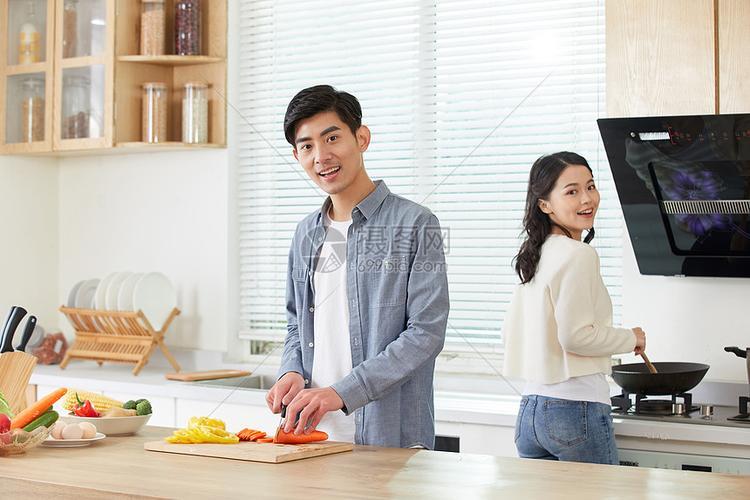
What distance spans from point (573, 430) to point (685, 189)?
82cm

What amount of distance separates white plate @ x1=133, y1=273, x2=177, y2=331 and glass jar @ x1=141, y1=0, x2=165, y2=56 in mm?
856

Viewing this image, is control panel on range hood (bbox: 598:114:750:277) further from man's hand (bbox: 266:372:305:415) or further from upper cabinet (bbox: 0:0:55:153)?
upper cabinet (bbox: 0:0:55:153)

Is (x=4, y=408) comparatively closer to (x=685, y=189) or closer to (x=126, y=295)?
(x=126, y=295)

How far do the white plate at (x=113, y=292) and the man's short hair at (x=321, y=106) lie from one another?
1817 mm

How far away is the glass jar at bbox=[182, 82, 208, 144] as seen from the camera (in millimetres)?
3771

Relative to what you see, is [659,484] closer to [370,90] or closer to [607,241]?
[607,241]

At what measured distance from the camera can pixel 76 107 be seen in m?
3.83

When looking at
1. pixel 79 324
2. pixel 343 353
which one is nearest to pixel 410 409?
pixel 343 353

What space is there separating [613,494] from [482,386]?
6.10 ft

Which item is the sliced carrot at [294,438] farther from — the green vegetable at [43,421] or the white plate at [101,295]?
the white plate at [101,295]

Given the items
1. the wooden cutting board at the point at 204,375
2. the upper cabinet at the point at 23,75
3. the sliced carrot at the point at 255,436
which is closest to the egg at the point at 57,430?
the sliced carrot at the point at 255,436

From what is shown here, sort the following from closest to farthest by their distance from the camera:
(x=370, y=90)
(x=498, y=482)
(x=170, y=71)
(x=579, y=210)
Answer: (x=498, y=482) < (x=579, y=210) < (x=370, y=90) < (x=170, y=71)

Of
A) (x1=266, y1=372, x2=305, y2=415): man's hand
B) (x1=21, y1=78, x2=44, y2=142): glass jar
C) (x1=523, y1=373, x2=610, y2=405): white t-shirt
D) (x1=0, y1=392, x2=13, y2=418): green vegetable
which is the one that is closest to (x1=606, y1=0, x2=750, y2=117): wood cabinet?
(x1=523, y1=373, x2=610, y2=405): white t-shirt

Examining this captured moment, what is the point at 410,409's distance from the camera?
2172 millimetres
